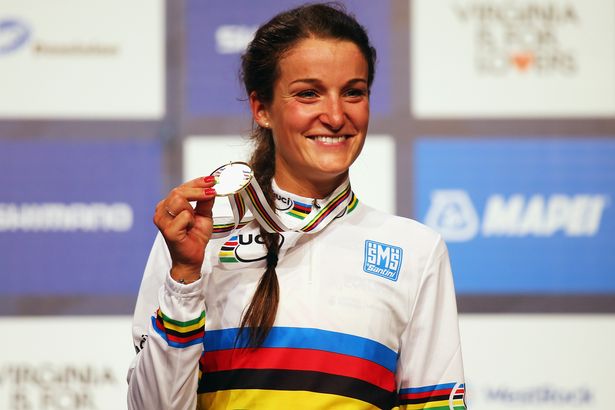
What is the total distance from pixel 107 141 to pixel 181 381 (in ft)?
5.52

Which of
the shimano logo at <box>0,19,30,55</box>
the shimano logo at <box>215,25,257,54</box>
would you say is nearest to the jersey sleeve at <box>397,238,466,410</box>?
the shimano logo at <box>215,25,257,54</box>

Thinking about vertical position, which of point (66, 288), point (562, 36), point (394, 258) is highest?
point (562, 36)

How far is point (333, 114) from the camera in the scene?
1463mm

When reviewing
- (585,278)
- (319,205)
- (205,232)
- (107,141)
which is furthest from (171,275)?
(585,278)

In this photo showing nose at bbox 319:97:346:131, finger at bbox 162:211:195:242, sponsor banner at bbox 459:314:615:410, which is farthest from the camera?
sponsor banner at bbox 459:314:615:410

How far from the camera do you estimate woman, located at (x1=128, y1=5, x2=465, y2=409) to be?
1.35 m

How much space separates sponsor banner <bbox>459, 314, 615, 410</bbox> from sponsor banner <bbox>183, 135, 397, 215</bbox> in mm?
491

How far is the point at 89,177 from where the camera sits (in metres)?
2.88

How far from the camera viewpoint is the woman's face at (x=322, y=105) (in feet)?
4.85

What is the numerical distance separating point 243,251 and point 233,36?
1546mm

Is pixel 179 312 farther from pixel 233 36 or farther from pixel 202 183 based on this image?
pixel 233 36

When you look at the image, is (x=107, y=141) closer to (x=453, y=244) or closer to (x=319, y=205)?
A: (x=453, y=244)

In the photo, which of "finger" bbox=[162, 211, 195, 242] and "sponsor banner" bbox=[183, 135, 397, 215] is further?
"sponsor banner" bbox=[183, 135, 397, 215]

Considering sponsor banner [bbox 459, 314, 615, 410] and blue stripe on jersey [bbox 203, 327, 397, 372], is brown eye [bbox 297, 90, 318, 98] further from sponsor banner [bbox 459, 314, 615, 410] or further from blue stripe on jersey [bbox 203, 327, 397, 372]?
sponsor banner [bbox 459, 314, 615, 410]
